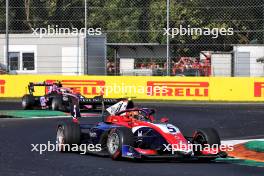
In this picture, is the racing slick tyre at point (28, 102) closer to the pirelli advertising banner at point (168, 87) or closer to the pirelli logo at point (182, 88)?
the pirelli advertising banner at point (168, 87)

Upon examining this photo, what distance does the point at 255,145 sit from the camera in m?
14.6

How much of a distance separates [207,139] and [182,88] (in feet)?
55.7

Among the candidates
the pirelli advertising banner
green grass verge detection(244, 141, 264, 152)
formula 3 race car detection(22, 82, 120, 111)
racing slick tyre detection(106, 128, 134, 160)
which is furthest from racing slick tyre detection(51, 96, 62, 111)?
racing slick tyre detection(106, 128, 134, 160)

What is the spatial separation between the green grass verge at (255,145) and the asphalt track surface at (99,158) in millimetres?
1632

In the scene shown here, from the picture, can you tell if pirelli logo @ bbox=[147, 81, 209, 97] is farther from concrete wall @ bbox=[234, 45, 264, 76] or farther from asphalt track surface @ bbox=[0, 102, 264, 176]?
asphalt track surface @ bbox=[0, 102, 264, 176]

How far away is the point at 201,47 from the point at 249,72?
5.09 metres

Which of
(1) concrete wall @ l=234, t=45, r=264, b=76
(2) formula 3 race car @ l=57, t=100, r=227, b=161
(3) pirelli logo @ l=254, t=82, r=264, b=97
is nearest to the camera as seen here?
(2) formula 3 race car @ l=57, t=100, r=227, b=161

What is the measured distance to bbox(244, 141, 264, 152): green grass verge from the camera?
46.3ft

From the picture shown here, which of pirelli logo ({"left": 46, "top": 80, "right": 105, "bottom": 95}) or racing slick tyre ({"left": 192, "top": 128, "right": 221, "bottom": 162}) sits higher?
pirelli logo ({"left": 46, "top": 80, "right": 105, "bottom": 95})

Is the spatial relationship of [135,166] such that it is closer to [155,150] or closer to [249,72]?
[155,150]

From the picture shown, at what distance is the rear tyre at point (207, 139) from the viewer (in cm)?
1227

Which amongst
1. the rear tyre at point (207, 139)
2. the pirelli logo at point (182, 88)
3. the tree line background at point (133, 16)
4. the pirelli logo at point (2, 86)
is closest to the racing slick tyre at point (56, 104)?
the pirelli logo at point (182, 88)

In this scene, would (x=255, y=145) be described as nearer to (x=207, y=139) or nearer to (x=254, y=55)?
(x=207, y=139)

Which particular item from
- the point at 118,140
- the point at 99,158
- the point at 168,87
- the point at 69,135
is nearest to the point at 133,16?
the point at 168,87
